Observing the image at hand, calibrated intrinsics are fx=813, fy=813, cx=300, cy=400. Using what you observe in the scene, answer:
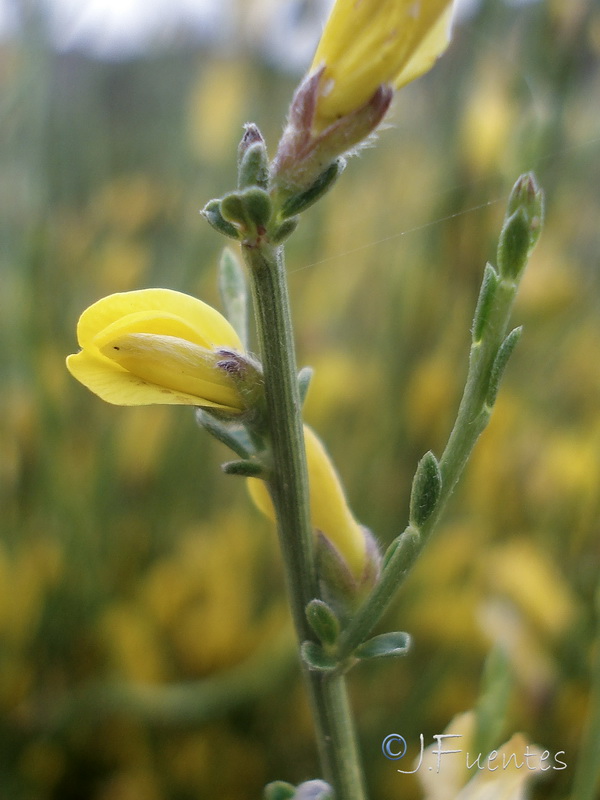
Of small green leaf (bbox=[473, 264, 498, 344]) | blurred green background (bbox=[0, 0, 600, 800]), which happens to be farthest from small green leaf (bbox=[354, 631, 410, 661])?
blurred green background (bbox=[0, 0, 600, 800])

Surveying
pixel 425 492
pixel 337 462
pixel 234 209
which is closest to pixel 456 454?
pixel 425 492

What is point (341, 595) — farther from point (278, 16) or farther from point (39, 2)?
point (278, 16)

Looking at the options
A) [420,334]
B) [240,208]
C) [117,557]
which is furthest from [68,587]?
[240,208]

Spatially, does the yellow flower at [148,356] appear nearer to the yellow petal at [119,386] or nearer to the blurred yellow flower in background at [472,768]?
the yellow petal at [119,386]

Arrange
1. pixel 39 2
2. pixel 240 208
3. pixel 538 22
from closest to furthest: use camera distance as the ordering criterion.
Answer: pixel 240 208 → pixel 538 22 → pixel 39 2

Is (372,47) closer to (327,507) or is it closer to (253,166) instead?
(253,166)

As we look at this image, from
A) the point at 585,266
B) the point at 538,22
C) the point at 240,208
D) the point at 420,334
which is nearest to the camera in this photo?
the point at 240,208
